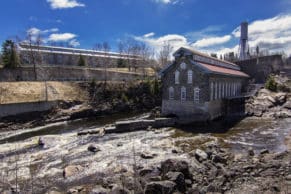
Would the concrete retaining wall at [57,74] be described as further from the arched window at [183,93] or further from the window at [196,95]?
the window at [196,95]

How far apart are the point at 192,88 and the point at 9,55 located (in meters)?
33.4

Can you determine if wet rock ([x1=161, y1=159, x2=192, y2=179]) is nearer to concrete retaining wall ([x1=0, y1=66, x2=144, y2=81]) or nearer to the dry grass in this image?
the dry grass

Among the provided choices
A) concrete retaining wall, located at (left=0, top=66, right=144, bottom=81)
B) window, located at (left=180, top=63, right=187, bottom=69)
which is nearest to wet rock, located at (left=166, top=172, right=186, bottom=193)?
window, located at (left=180, top=63, right=187, bottom=69)

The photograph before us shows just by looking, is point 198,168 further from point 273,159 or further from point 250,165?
point 273,159

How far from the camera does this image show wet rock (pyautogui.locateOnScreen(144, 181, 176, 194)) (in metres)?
8.86

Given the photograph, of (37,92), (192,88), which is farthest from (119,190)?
(37,92)

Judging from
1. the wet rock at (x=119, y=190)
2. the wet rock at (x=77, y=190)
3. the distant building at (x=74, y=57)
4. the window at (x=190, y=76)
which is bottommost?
the wet rock at (x=77, y=190)

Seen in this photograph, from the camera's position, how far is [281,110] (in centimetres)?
2806

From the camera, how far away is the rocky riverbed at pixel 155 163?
9617mm

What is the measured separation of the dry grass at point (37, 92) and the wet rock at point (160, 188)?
26.7 metres

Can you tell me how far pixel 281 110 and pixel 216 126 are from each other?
35.1ft

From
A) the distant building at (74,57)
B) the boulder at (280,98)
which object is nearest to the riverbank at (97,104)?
the boulder at (280,98)

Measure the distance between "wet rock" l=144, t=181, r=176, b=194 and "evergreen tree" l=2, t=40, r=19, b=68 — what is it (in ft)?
134

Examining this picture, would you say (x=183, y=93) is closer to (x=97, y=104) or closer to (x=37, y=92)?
(x=97, y=104)
